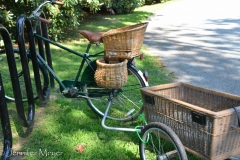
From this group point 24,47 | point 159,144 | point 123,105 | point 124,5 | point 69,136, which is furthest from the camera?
point 124,5

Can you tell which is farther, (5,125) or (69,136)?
(69,136)

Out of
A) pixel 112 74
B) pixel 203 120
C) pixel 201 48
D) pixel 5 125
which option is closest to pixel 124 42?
pixel 112 74

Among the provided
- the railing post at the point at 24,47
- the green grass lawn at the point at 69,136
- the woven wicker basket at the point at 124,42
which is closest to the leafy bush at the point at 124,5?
the green grass lawn at the point at 69,136

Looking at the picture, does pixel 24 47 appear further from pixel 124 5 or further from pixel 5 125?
pixel 124 5

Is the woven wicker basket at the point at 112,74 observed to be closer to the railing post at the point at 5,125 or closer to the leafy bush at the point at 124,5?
the railing post at the point at 5,125

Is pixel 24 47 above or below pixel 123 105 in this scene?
above

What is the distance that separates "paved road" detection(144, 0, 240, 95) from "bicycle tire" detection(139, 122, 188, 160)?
2176 mm

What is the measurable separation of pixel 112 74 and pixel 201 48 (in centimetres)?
488

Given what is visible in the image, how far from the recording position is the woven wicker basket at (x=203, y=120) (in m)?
2.21

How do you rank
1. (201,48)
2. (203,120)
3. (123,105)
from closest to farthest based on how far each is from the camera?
(203,120)
(123,105)
(201,48)

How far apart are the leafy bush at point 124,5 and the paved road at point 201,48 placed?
186cm

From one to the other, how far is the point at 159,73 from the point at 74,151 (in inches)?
112

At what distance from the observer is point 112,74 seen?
3012 mm

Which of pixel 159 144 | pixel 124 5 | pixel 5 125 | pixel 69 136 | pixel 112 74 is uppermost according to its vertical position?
pixel 124 5
